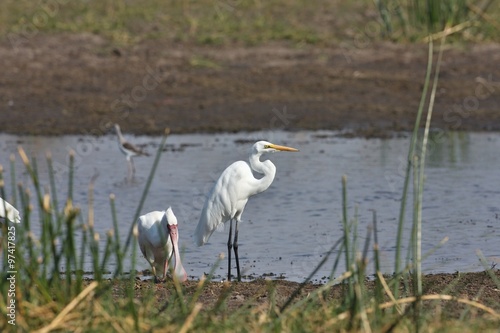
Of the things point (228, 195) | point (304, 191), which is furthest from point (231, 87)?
point (228, 195)

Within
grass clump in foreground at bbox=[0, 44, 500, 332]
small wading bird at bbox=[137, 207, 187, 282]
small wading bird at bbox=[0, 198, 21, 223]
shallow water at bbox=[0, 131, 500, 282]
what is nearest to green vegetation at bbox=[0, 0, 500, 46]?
shallow water at bbox=[0, 131, 500, 282]

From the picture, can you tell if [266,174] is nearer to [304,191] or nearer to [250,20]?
[304,191]

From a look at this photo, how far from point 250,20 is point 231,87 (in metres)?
2.43

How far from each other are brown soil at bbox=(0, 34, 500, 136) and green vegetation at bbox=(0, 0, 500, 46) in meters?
0.24

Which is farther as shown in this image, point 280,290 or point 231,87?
point 231,87

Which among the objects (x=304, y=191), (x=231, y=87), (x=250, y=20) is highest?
(x=250, y=20)

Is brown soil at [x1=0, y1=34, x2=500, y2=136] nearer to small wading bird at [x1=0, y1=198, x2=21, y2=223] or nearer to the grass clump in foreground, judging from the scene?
small wading bird at [x1=0, y1=198, x2=21, y2=223]

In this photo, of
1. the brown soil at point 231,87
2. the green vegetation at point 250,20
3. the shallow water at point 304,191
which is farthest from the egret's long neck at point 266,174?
the green vegetation at point 250,20

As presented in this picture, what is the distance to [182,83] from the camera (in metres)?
15.1

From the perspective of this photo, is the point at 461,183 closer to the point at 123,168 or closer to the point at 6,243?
the point at 123,168

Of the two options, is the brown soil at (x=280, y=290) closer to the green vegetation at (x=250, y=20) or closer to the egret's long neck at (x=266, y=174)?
the egret's long neck at (x=266, y=174)

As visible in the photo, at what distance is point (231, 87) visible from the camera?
15062mm

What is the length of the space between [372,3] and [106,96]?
5110mm

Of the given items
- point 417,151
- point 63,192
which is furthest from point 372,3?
point 63,192
